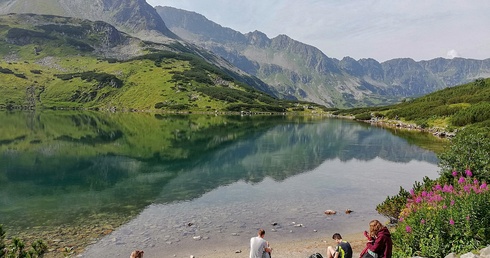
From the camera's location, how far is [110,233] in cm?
2828

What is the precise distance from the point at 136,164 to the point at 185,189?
21439 millimetres

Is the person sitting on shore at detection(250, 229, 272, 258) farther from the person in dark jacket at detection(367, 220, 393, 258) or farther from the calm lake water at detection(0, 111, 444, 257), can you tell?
the calm lake water at detection(0, 111, 444, 257)

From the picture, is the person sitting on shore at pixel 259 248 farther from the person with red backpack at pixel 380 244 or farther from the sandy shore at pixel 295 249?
the sandy shore at pixel 295 249

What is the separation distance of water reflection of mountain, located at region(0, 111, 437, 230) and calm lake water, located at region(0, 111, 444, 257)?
18 cm

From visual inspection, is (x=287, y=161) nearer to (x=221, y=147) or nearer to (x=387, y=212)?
(x=221, y=147)

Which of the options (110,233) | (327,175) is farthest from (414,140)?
(110,233)

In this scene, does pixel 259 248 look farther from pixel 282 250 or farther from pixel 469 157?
pixel 469 157

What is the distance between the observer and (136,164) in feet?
204

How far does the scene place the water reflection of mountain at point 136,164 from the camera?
38094 mm

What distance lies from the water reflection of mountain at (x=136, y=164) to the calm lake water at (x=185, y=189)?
0.18 metres

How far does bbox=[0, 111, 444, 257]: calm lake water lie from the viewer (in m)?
28.4

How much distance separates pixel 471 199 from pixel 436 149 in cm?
7219

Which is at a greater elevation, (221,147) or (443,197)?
(443,197)

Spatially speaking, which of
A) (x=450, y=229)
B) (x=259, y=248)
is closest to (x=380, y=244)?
(x=450, y=229)
